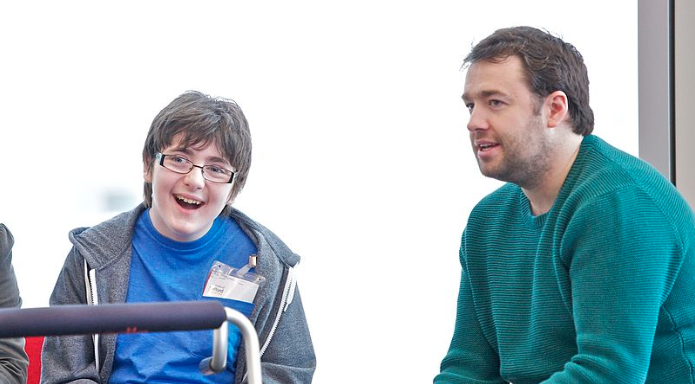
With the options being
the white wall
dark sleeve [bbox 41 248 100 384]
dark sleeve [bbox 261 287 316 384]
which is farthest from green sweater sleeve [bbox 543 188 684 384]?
the white wall

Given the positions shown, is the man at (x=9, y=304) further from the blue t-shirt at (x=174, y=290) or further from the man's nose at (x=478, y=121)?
the man's nose at (x=478, y=121)

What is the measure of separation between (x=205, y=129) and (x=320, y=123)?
2.03 feet

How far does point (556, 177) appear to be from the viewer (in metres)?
1.69

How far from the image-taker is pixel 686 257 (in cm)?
155

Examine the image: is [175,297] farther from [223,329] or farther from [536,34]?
[536,34]

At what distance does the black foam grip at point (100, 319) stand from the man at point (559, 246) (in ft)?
2.18

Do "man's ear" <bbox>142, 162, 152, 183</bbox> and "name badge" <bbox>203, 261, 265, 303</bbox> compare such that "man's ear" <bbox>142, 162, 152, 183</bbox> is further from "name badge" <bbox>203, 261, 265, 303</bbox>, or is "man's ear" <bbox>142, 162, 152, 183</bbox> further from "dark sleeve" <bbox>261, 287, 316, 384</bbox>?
"dark sleeve" <bbox>261, 287, 316, 384</bbox>

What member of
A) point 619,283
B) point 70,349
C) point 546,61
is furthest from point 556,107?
point 70,349

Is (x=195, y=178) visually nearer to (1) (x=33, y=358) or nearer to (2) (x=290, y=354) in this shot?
(2) (x=290, y=354)

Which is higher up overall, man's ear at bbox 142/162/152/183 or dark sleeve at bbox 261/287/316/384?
man's ear at bbox 142/162/152/183

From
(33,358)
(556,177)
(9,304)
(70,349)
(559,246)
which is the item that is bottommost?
(33,358)

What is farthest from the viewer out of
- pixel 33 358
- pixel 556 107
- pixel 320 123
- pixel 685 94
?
pixel 685 94

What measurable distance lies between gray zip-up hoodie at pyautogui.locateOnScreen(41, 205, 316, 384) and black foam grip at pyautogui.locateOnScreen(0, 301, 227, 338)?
636 mm

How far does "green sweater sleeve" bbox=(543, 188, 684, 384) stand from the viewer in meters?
1.46
